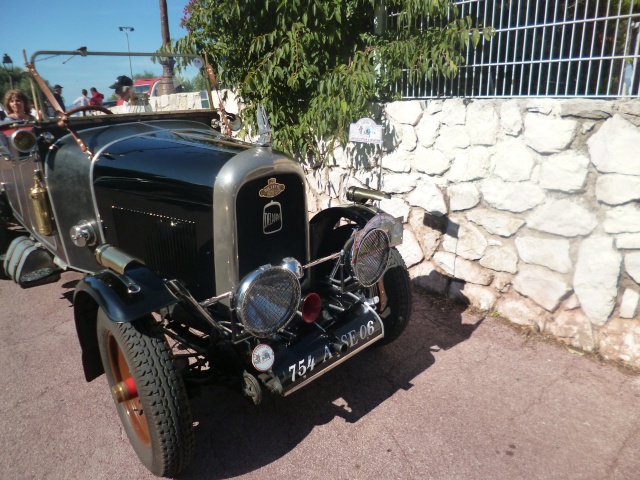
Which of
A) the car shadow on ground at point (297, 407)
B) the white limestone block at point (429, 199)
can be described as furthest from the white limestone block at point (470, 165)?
the car shadow on ground at point (297, 407)

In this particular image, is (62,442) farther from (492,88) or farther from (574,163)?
(492,88)

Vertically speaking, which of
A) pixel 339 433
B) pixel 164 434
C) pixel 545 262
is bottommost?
pixel 339 433

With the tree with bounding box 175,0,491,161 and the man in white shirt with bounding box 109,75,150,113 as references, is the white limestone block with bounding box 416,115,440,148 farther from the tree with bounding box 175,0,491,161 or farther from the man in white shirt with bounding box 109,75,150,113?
the man in white shirt with bounding box 109,75,150,113

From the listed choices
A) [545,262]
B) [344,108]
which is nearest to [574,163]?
[545,262]

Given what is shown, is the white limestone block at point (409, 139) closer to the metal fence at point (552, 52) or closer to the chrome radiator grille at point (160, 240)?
the metal fence at point (552, 52)

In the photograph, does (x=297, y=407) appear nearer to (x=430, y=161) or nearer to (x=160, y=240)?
(x=160, y=240)

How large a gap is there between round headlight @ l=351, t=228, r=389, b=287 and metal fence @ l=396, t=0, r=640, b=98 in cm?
169

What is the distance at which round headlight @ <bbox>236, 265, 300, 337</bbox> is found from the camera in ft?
6.40

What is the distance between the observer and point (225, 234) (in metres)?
2.27

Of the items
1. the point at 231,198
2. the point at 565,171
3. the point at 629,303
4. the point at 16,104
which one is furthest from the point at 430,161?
the point at 16,104

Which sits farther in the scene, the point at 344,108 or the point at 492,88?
the point at 344,108

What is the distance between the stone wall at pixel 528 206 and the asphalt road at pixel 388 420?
33cm

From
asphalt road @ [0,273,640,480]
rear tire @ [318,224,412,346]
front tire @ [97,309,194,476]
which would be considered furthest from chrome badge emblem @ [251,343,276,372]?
rear tire @ [318,224,412,346]

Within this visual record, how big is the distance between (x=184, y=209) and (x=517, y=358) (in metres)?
2.24
